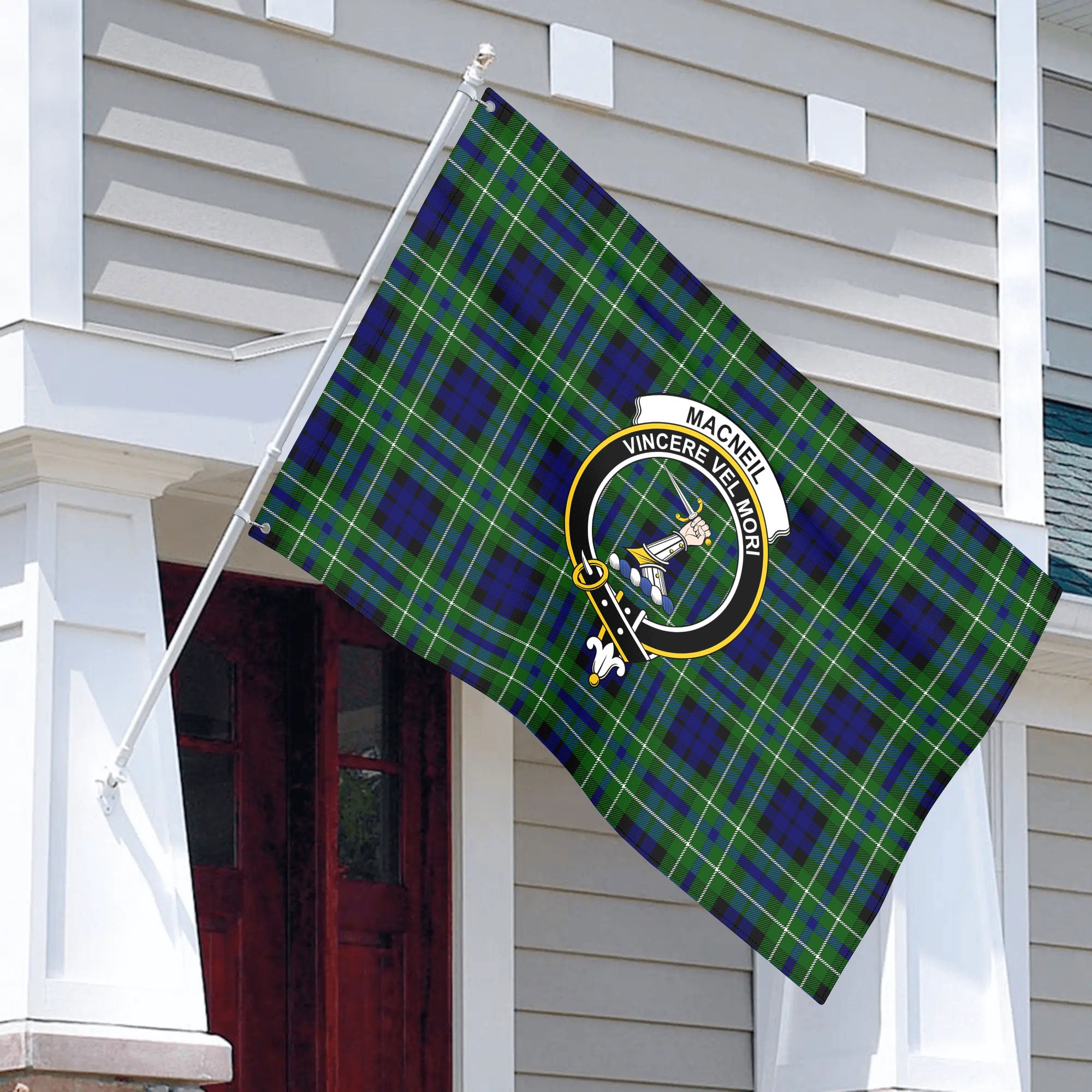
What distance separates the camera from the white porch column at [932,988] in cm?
748

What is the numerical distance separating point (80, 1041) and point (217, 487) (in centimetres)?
162

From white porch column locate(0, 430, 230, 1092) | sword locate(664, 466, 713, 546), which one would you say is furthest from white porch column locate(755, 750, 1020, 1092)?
white porch column locate(0, 430, 230, 1092)

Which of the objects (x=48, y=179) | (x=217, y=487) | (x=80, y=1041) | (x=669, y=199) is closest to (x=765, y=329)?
(x=669, y=199)

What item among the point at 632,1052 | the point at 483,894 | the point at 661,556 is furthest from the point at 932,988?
the point at 661,556

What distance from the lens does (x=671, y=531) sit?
20.1 feet

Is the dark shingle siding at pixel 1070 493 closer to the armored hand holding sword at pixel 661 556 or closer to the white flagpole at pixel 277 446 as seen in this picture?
the armored hand holding sword at pixel 661 556

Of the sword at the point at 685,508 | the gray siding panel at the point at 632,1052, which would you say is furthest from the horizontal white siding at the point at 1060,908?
the sword at the point at 685,508

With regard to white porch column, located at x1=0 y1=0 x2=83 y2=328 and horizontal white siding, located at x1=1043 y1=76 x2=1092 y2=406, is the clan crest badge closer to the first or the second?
white porch column, located at x1=0 y1=0 x2=83 y2=328

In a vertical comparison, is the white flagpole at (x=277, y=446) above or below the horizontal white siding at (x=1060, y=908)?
above

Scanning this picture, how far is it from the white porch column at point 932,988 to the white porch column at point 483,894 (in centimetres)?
91

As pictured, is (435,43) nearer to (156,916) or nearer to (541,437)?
(541,437)

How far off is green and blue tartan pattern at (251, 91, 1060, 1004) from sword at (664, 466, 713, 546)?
33 mm

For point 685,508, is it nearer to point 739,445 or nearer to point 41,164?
point 739,445

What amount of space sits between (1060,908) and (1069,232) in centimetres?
276
